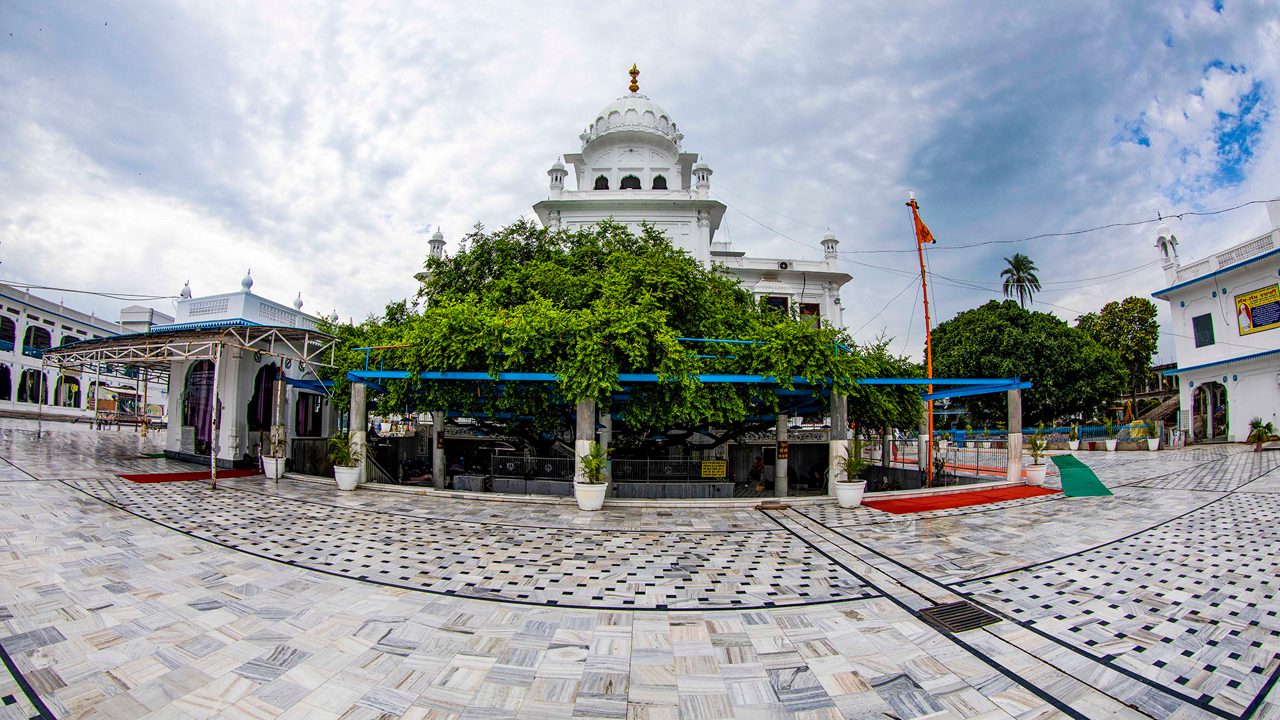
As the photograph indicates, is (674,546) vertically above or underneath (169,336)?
underneath

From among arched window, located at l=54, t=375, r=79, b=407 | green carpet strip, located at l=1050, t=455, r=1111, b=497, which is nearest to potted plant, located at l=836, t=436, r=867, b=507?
green carpet strip, located at l=1050, t=455, r=1111, b=497

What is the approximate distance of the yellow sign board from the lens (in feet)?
73.3

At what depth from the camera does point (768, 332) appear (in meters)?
11.3

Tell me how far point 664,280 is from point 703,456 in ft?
24.8

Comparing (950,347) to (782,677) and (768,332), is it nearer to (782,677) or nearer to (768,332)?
(768,332)

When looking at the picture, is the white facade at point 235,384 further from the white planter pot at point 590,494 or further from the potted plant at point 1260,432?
the potted plant at point 1260,432

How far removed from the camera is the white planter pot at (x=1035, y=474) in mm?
13070

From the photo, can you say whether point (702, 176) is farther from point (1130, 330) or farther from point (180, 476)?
point (1130, 330)

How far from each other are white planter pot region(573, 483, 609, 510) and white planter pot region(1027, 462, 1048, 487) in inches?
443

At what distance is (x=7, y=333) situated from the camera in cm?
3253

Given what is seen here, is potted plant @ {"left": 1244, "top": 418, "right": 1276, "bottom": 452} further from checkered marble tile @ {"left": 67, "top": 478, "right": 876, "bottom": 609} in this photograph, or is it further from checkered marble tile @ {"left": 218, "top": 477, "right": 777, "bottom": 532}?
checkered marble tile @ {"left": 67, "top": 478, "right": 876, "bottom": 609}

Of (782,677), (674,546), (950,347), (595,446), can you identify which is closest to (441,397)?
(595,446)

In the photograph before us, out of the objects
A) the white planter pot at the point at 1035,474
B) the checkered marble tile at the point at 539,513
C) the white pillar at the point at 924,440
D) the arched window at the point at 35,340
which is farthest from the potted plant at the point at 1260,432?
the arched window at the point at 35,340

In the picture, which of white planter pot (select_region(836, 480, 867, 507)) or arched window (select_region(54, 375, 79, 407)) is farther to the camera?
arched window (select_region(54, 375, 79, 407))
